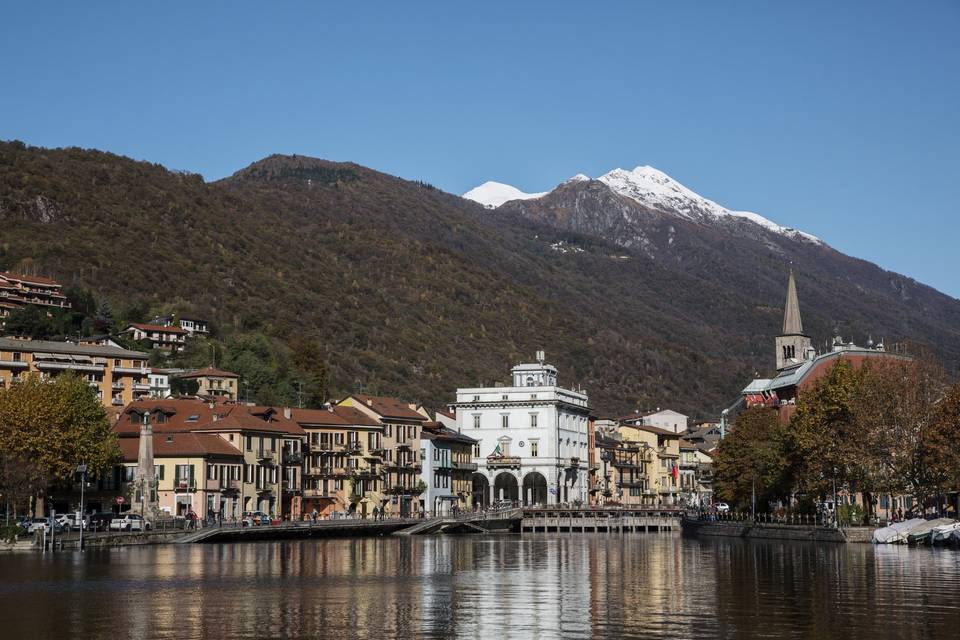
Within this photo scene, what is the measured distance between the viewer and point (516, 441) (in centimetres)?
16475

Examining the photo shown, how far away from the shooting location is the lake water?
43812 mm

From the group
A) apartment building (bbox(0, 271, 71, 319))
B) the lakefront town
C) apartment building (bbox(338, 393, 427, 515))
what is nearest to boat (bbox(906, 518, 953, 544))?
the lakefront town

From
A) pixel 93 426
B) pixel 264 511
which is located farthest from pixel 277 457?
pixel 93 426

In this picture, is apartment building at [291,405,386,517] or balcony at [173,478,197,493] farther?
apartment building at [291,405,386,517]

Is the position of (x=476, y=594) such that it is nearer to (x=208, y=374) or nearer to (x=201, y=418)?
(x=201, y=418)

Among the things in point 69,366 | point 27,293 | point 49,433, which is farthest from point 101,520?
point 27,293

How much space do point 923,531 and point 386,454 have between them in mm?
59395

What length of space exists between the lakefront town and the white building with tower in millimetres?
236

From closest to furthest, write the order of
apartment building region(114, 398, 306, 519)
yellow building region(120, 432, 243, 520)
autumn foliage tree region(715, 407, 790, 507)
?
yellow building region(120, 432, 243, 520) → apartment building region(114, 398, 306, 519) → autumn foliage tree region(715, 407, 790, 507)

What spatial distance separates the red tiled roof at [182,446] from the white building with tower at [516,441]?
177 feet

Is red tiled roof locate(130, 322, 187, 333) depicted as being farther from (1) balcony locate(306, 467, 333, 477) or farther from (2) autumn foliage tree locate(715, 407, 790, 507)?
(2) autumn foliage tree locate(715, 407, 790, 507)

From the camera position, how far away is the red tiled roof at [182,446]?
10975 cm

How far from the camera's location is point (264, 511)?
119 m

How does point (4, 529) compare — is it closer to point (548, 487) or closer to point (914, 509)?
point (914, 509)
